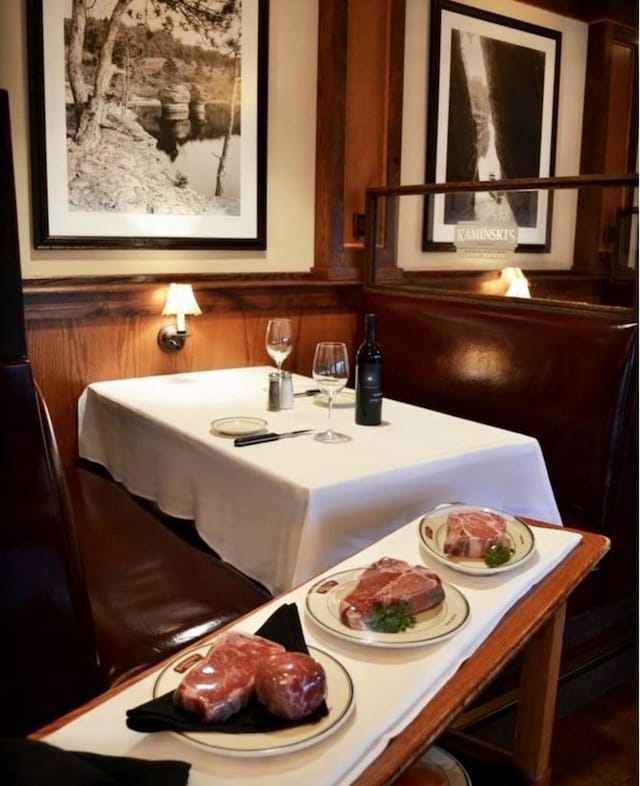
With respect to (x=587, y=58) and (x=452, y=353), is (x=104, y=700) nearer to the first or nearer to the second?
(x=452, y=353)

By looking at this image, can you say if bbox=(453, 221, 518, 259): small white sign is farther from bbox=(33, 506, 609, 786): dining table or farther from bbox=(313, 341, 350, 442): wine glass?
bbox=(33, 506, 609, 786): dining table

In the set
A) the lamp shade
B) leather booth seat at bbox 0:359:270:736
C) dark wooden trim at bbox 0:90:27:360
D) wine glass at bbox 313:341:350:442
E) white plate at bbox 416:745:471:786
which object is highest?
dark wooden trim at bbox 0:90:27:360

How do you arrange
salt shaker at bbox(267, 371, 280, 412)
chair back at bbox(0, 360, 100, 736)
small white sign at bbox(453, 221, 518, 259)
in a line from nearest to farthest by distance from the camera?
chair back at bbox(0, 360, 100, 736), salt shaker at bbox(267, 371, 280, 412), small white sign at bbox(453, 221, 518, 259)

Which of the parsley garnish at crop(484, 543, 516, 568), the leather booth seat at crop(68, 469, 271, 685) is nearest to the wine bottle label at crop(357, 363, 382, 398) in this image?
the leather booth seat at crop(68, 469, 271, 685)

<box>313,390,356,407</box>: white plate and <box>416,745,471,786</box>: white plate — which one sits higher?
<box>313,390,356,407</box>: white plate

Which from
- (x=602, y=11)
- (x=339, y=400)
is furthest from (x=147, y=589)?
(x=602, y=11)

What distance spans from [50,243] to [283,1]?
1432 millimetres

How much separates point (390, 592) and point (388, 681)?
6.3 inches

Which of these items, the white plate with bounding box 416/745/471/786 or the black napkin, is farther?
the white plate with bounding box 416/745/471/786

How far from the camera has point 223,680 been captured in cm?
88

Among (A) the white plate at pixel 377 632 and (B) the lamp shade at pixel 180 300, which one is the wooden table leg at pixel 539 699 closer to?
(A) the white plate at pixel 377 632

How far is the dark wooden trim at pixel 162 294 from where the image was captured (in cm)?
277

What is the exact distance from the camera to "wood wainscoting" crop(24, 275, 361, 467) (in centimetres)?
281

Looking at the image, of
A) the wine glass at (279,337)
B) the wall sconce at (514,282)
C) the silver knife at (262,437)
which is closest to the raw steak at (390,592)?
the silver knife at (262,437)
